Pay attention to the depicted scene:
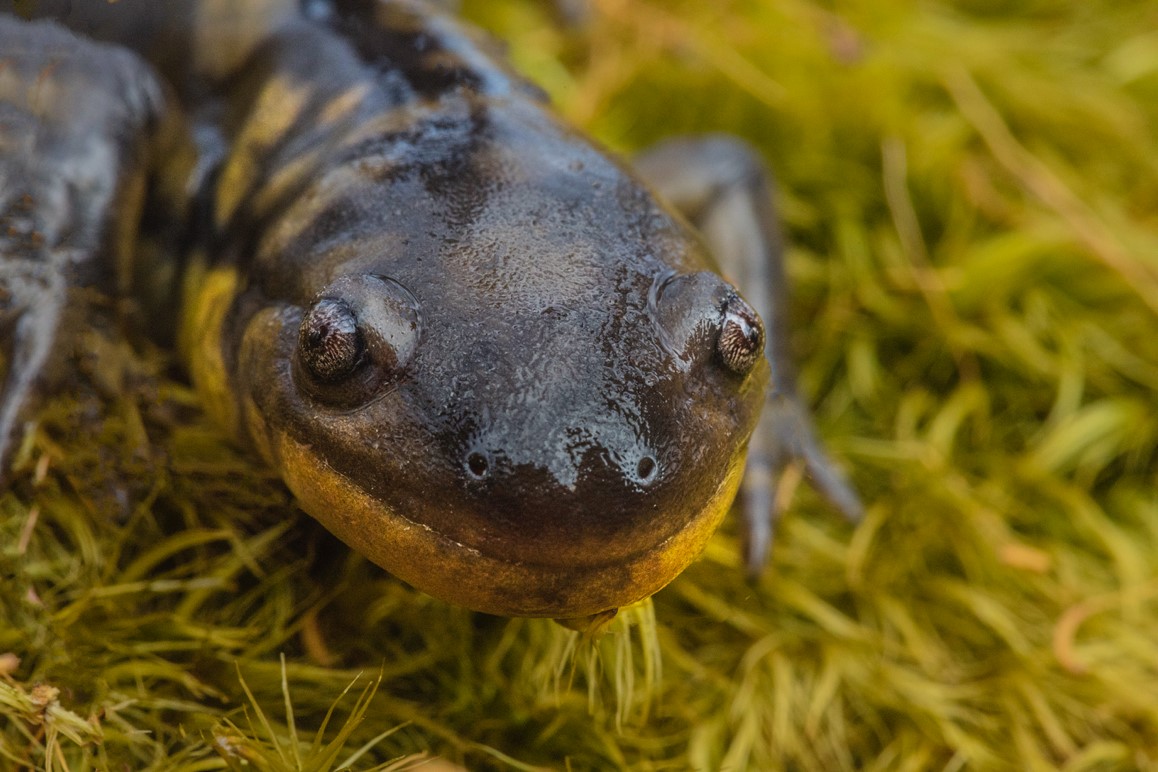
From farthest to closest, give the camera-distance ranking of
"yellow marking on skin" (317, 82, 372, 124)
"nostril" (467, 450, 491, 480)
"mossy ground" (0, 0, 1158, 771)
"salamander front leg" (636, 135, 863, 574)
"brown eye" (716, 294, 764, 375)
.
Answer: "salamander front leg" (636, 135, 863, 574) < "yellow marking on skin" (317, 82, 372, 124) < "mossy ground" (0, 0, 1158, 771) < "brown eye" (716, 294, 764, 375) < "nostril" (467, 450, 491, 480)

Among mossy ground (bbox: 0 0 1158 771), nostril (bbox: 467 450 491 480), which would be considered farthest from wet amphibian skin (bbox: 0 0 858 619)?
mossy ground (bbox: 0 0 1158 771)

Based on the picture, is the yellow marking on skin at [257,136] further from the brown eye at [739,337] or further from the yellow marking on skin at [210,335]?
the brown eye at [739,337]

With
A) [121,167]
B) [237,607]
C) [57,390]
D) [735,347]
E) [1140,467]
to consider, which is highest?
[735,347]

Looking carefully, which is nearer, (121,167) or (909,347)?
(121,167)

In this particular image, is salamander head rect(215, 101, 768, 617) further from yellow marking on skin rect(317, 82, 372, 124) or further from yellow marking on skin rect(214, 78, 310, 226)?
yellow marking on skin rect(214, 78, 310, 226)

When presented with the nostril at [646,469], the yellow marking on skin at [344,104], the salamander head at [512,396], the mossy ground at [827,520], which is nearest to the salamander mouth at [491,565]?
the salamander head at [512,396]

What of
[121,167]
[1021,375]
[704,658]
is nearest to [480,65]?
[121,167]

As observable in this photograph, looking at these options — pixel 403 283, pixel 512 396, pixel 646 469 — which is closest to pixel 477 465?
pixel 512 396

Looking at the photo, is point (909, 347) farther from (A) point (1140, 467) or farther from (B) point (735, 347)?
(B) point (735, 347)
